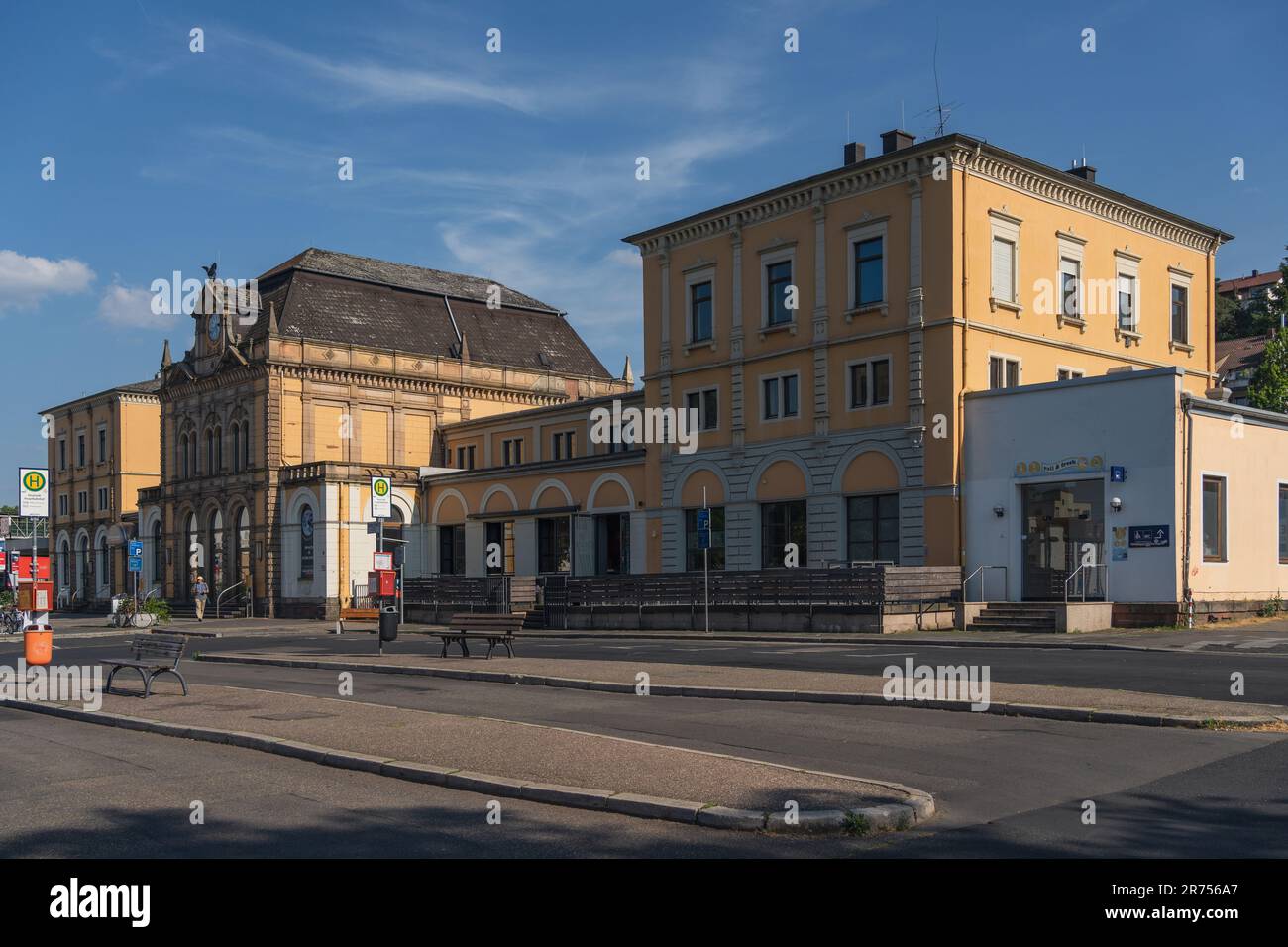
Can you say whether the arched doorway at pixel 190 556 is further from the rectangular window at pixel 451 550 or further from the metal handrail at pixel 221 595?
the rectangular window at pixel 451 550

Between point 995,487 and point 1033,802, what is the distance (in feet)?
85.5

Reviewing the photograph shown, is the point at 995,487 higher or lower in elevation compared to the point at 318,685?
higher

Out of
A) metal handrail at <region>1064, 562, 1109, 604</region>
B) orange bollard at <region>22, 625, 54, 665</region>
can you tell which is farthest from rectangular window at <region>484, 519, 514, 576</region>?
orange bollard at <region>22, 625, 54, 665</region>

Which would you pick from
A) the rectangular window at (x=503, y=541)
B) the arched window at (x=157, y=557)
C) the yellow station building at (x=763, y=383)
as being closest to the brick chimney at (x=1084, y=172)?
the yellow station building at (x=763, y=383)

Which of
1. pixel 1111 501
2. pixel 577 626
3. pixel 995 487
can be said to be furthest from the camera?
pixel 577 626

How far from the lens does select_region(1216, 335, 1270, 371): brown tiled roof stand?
72.7 meters

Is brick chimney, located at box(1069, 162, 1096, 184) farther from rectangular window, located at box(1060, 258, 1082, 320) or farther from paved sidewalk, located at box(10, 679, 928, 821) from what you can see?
paved sidewalk, located at box(10, 679, 928, 821)

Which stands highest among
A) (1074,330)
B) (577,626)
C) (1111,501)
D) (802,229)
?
(802,229)
